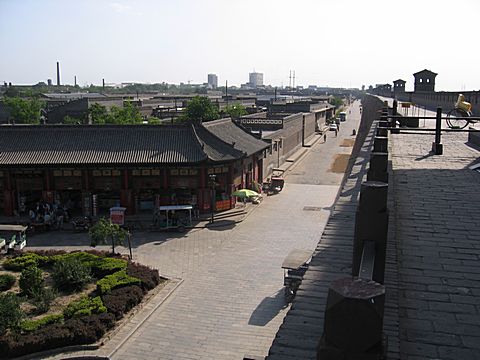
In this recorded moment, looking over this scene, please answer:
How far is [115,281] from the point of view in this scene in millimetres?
14477

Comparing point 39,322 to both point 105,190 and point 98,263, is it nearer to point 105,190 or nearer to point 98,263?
point 98,263

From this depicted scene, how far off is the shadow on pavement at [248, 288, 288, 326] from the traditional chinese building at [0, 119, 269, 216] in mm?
9901

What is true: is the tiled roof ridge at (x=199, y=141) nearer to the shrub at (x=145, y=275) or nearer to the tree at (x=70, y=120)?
the shrub at (x=145, y=275)

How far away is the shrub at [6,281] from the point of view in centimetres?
1462

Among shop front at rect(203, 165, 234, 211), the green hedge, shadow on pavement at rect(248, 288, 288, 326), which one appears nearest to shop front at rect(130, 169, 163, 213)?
shop front at rect(203, 165, 234, 211)

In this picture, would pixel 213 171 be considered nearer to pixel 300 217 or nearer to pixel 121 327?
pixel 300 217

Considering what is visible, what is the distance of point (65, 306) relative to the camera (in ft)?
43.7

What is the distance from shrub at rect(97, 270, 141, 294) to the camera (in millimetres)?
14067

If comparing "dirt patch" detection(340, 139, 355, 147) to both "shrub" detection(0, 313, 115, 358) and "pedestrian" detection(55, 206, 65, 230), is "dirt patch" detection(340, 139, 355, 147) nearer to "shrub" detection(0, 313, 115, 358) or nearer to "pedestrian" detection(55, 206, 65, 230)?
"pedestrian" detection(55, 206, 65, 230)

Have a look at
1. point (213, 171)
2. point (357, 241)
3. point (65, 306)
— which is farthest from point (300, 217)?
point (357, 241)

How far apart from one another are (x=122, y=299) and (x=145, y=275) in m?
1.92

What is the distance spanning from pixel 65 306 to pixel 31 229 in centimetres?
945

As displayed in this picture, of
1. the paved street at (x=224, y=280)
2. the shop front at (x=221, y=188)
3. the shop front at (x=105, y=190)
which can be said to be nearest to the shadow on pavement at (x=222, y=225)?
the paved street at (x=224, y=280)

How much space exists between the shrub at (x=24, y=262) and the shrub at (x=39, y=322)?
185 inches
